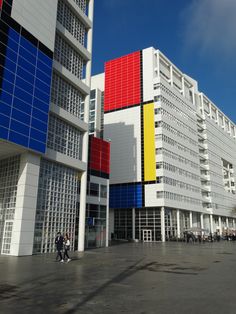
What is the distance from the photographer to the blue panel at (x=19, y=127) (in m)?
24.9

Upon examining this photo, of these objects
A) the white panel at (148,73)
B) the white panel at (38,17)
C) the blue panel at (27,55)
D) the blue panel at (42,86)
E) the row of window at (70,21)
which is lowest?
the blue panel at (42,86)

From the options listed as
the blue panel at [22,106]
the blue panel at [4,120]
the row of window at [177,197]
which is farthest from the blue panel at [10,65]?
the row of window at [177,197]

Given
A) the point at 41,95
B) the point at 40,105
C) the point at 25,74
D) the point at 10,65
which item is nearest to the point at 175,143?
the point at 41,95

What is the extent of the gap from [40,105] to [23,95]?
223 cm

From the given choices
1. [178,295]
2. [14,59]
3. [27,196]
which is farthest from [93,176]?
[178,295]

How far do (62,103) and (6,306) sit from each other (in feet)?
90.4

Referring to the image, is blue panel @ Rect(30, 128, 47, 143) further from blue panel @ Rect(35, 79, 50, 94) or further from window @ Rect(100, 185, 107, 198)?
window @ Rect(100, 185, 107, 198)

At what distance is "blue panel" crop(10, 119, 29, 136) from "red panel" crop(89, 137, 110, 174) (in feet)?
47.2

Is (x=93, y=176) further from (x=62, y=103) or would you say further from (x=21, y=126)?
(x=21, y=126)

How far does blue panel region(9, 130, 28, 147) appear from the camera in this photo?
24705 millimetres

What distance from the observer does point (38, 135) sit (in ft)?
90.9

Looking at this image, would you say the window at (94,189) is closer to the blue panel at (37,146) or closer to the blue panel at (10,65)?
the blue panel at (37,146)

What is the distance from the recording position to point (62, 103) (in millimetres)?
34031

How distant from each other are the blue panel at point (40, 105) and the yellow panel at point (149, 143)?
3831cm
